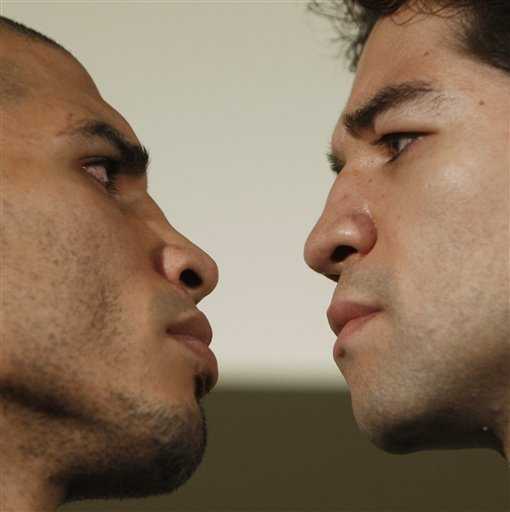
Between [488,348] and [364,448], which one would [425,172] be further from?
[364,448]

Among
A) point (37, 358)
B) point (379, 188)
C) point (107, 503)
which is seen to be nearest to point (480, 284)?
point (379, 188)

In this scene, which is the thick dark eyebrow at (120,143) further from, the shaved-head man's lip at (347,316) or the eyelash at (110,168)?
the shaved-head man's lip at (347,316)

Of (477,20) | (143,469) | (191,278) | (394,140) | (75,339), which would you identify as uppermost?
(477,20)

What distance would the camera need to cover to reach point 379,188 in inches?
54.3

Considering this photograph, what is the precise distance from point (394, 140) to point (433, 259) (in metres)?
0.18

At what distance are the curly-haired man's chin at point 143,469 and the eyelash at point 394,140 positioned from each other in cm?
39

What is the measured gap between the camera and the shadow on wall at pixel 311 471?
1.92 m

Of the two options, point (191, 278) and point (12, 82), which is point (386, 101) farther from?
point (12, 82)

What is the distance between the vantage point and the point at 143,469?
52.8 inches

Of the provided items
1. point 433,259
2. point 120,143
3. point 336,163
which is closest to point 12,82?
point 120,143

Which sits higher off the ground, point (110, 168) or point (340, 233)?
point (110, 168)

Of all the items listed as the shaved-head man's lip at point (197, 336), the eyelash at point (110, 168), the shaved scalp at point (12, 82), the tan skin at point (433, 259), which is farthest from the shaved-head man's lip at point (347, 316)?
the shaved scalp at point (12, 82)

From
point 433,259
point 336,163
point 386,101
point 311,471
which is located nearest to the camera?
point 433,259

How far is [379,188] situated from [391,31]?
0.23m
